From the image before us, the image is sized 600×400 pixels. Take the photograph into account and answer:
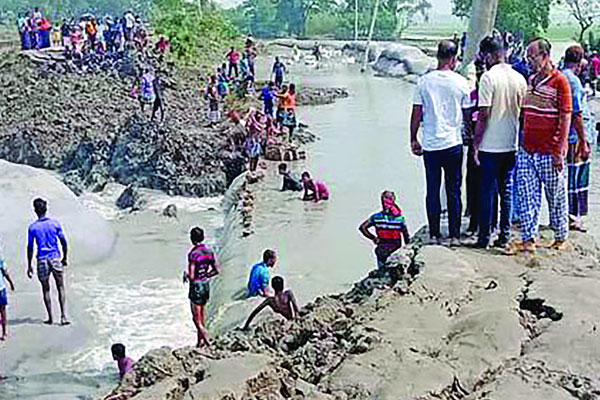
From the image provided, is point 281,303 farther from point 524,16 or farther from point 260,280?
point 524,16

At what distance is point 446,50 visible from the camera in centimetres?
730

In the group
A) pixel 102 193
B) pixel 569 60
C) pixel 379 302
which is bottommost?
pixel 102 193

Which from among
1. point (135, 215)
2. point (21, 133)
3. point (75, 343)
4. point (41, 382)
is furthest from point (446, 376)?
point (21, 133)

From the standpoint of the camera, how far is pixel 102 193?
933 inches

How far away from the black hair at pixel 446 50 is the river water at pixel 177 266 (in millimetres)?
4546

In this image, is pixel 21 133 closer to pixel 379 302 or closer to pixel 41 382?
pixel 41 382

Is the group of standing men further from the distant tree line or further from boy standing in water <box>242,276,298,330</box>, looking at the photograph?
the distant tree line

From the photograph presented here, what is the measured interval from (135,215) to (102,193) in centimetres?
334

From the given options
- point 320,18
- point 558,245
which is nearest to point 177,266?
point 558,245

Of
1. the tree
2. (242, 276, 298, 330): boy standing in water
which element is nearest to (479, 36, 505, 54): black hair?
(242, 276, 298, 330): boy standing in water

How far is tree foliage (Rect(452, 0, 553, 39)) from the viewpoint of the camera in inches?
1992

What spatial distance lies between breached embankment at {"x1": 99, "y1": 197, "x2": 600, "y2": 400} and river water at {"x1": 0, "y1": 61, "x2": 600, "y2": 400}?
4.45 metres

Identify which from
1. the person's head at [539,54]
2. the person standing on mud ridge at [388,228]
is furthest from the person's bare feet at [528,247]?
the person standing on mud ridge at [388,228]

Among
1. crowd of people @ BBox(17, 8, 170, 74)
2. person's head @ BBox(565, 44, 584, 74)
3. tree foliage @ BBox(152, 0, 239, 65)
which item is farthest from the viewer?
tree foliage @ BBox(152, 0, 239, 65)
